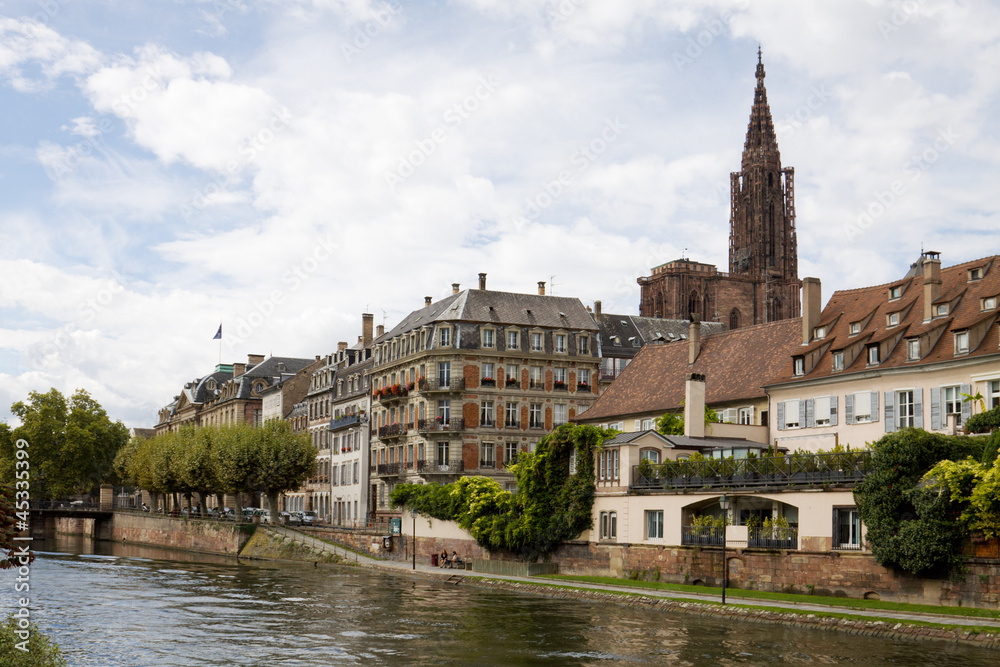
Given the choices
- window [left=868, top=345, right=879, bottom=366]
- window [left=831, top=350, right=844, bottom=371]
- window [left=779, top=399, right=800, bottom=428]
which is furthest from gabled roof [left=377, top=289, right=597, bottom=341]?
window [left=868, top=345, right=879, bottom=366]

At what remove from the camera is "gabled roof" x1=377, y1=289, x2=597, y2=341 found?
3398 inches

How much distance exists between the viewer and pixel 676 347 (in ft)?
238

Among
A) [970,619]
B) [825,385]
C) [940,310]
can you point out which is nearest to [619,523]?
[825,385]

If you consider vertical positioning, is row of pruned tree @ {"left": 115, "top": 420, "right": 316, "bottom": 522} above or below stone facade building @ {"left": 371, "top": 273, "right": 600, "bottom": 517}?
below

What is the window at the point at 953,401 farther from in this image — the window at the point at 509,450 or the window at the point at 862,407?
the window at the point at 509,450

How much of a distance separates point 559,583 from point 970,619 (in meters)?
20.5

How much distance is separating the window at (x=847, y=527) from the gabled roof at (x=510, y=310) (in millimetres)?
44684

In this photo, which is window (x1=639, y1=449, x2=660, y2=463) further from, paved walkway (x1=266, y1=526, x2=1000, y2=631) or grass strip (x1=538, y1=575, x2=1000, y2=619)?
paved walkway (x1=266, y1=526, x2=1000, y2=631)

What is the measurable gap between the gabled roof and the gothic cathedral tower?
210 feet

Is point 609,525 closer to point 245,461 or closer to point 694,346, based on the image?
point 694,346

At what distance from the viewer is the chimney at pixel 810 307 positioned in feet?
193

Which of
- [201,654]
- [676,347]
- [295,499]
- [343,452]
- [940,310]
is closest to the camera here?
[201,654]

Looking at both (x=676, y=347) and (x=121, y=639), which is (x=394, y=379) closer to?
(x=676, y=347)

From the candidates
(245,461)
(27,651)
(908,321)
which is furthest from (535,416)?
(27,651)
